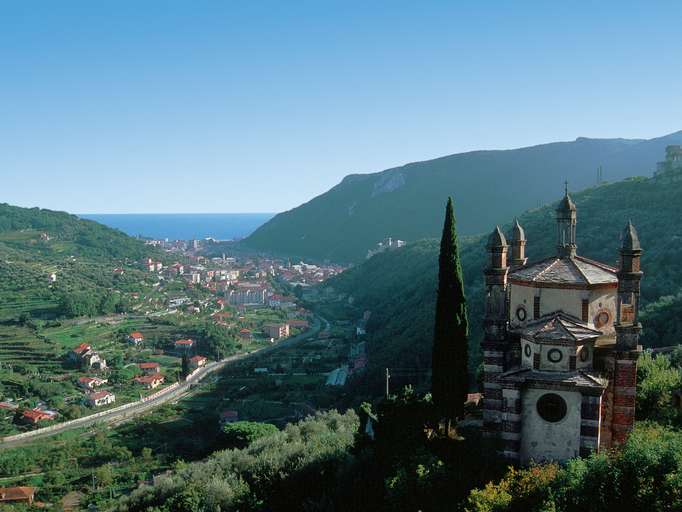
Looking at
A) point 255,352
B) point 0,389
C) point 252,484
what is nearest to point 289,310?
point 255,352

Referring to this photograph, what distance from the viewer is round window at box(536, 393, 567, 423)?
1439 centimetres

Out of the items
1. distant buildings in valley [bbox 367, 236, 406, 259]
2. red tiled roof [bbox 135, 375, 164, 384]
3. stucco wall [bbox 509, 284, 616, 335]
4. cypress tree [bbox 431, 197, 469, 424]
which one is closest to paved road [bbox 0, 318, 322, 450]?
red tiled roof [bbox 135, 375, 164, 384]

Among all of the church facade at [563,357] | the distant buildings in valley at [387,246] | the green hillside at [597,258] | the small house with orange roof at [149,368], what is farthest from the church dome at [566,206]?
the distant buildings in valley at [387,246]

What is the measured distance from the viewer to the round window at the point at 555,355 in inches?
566

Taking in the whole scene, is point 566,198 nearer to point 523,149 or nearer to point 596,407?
point 596,407

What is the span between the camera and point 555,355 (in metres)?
14.4

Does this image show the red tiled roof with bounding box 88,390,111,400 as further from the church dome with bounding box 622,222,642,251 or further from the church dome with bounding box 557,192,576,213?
the church dome with bounding box 622,222,642,251

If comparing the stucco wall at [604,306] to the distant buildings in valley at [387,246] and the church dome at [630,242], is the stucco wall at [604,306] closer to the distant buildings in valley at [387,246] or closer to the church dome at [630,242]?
the church dome at [630,242]

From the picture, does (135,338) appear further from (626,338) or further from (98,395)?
(626,338)

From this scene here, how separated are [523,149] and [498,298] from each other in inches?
6015

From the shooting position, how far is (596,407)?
1399 cm

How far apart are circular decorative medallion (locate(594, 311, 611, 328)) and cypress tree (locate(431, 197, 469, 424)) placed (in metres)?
3.72

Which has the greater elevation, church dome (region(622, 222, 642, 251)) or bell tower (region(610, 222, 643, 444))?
church dome (region(622, 222, 642, 251))

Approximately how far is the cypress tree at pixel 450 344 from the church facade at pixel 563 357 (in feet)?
→ 3.88
